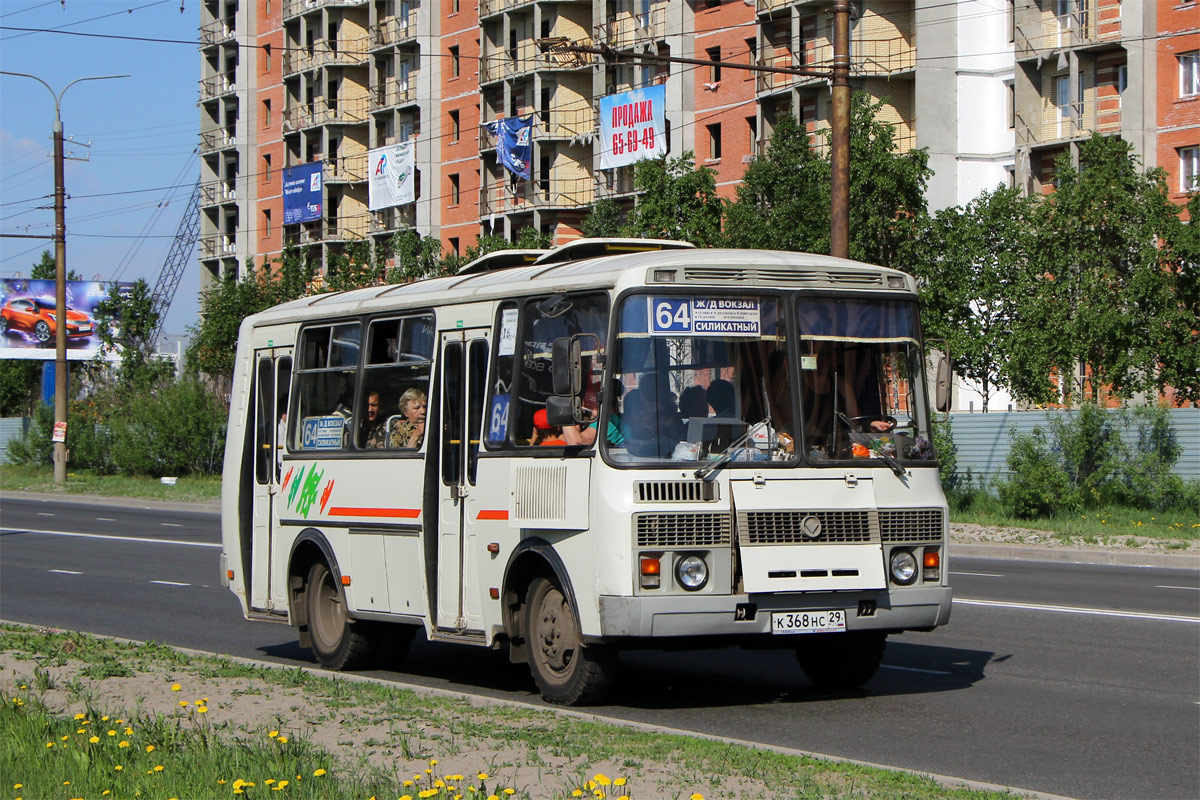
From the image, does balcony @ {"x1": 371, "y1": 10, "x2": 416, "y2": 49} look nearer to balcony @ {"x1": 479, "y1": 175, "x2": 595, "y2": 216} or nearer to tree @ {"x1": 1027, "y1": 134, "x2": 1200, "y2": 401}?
balcony @ {"x1": 479, "y1": 175, "x2": 595, "y2": 216}

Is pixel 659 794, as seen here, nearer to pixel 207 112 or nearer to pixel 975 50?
pixel 975 50

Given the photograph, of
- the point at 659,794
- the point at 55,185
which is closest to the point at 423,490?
the point at 659,794

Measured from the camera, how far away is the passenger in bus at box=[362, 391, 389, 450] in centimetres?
1243

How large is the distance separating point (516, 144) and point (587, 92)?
12.8ft

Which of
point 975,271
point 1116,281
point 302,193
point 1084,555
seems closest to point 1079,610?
point 1084,555

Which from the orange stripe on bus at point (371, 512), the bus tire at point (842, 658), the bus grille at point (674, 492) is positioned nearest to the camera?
the bus grille at point (674, 492)

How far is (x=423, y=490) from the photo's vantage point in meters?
11.8

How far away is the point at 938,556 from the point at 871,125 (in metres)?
27.8

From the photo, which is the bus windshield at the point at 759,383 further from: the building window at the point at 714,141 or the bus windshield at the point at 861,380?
the building window at the point at 714,141

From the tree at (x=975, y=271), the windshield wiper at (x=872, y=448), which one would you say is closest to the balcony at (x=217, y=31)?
the tree at (x=975, y=271)

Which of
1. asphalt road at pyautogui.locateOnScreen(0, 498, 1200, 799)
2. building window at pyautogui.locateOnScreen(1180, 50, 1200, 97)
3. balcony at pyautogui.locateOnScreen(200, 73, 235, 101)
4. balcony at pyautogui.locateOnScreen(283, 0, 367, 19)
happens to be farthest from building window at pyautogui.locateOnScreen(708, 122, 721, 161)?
→ balcony at pyautogui.locateOnScreen(200, 73, 235, 101)

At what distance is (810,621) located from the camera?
999cm

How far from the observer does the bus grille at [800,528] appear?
9906 mm

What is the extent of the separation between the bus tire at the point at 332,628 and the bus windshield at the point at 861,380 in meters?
4.34
